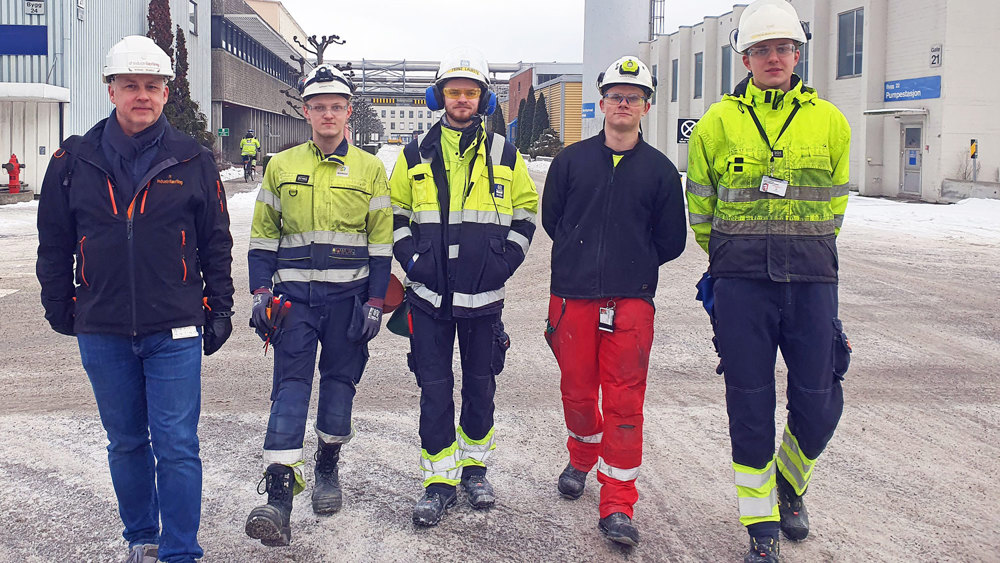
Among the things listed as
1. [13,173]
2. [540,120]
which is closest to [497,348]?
[13,173]

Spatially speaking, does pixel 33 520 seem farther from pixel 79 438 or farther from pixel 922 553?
pixel 922 553

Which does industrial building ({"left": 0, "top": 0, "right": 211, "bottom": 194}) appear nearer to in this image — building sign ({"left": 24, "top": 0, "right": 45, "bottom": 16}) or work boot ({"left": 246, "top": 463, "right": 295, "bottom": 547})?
building sign ({"left": 24, "top": 0, "right": 45, "bottom": 16})

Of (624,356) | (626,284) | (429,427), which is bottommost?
(429,427)

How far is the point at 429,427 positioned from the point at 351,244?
1.01 metres

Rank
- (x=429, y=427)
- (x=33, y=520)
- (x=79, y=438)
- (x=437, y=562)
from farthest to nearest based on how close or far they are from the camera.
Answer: (x=79, y=438), (x=429, y=427), (x=33, y=520), (x=437, y=562)

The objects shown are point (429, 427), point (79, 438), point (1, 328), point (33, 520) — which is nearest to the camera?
point (33, 520)

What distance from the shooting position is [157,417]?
12.1 ft

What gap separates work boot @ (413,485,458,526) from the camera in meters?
4.35

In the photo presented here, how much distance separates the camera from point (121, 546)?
407 centimetres

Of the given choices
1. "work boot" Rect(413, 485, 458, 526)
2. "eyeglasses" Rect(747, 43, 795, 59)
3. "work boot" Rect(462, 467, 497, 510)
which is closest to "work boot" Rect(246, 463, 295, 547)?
"work boot" Rect(413, 485, 458, 526)

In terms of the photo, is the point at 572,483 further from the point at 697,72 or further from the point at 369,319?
the point at 697,72

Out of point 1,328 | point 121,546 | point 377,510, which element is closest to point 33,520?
point 121,546

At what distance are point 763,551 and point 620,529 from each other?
628 millimetres

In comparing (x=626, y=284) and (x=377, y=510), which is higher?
(x=626, y=284)
